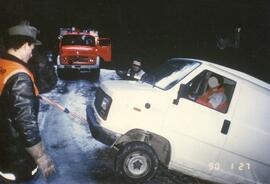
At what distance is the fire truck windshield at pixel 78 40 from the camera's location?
1683 cm

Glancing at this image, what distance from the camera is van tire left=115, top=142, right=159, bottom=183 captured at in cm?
579

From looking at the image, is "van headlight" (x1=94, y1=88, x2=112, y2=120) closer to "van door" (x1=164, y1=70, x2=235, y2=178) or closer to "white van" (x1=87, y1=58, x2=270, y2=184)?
"white van" (x1=87, y1=58, x2=270, y2=184)

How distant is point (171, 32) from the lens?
32656 millimetres

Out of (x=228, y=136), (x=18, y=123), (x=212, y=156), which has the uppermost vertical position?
(x=18, y=123)

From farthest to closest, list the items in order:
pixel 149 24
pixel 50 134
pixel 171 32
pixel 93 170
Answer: pixel 149 24, pixel 171 32, pixel 50 134, pixel 93 170

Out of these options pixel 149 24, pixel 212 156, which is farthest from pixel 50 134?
pixel 149 24

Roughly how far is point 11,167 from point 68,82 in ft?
39.7

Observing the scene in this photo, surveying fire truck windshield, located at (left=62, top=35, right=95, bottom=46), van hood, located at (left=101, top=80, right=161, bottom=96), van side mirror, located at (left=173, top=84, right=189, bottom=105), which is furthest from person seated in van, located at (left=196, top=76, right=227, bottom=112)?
fire truck windshield, located at (left=62, top=35, right=95, bottom=46)

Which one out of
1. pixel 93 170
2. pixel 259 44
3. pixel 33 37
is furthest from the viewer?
pixel 259 44

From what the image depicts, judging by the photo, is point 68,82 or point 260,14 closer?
point 68,82

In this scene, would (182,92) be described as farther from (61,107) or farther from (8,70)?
(61,107)

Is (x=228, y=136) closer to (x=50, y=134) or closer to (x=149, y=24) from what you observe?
(x=50, y=134)

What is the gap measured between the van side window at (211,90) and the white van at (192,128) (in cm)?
2

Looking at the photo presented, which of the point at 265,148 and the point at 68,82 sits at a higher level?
the point at 265,148
